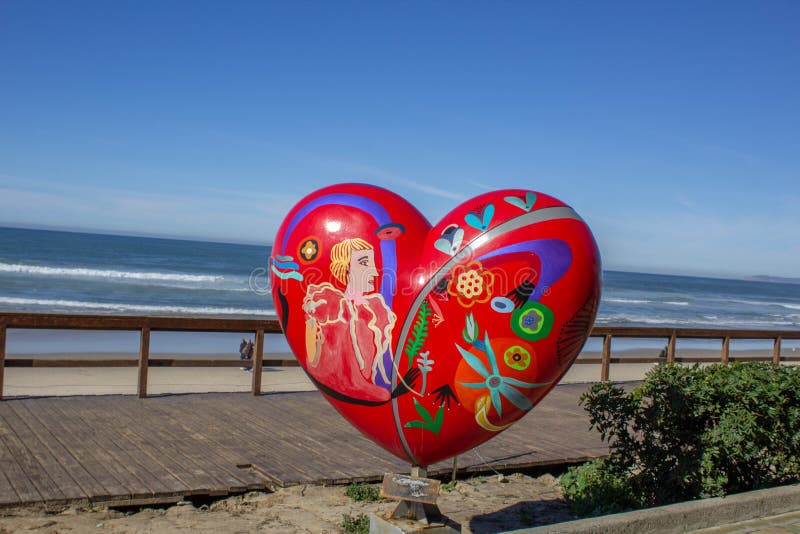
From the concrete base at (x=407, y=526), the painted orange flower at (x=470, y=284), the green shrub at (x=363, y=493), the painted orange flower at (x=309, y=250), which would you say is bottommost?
the green shrub at (x=363, y=493)

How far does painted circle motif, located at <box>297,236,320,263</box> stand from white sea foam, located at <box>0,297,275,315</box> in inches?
969

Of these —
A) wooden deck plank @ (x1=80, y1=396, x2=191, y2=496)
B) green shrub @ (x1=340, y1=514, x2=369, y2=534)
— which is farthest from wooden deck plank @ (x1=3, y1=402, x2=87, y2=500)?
green shrub @ (x1=340, y1=514, x2=369, y2=534)

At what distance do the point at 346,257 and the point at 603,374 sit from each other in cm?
837

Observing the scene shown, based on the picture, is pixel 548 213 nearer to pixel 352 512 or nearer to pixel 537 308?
pixel 537 308

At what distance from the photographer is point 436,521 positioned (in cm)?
387

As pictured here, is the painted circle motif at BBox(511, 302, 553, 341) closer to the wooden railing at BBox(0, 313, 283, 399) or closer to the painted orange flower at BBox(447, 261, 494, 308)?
the painted orange flower at BBox(447, 261, 494, 308)

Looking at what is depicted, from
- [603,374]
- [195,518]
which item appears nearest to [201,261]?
[603,374]

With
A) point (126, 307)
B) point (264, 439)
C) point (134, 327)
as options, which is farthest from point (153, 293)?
point (264, 439)

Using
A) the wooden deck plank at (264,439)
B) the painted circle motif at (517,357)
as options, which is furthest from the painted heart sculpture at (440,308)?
the wooden deck plank at (264,439)

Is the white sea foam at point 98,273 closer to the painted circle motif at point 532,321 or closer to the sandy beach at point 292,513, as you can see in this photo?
the sandy beach at point 292,513

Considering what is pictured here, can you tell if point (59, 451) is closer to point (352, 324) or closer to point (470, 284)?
point (352, 324)

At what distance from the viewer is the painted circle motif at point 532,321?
3371mm

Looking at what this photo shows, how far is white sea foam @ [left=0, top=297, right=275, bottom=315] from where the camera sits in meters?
27.8

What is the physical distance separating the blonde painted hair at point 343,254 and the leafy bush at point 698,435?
104 inches
